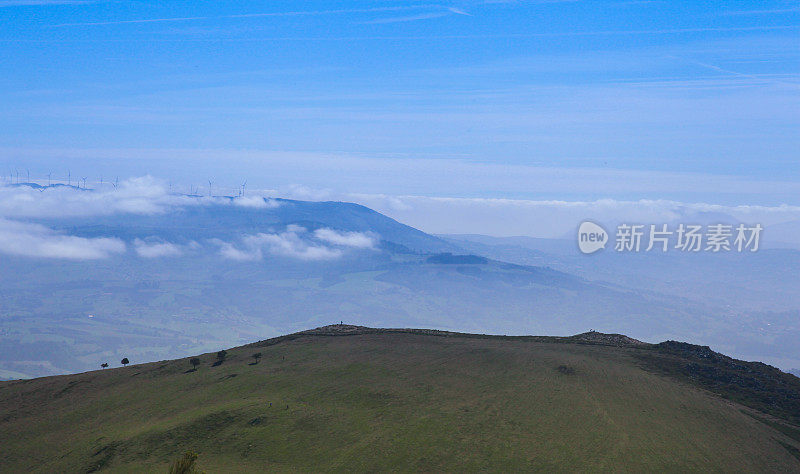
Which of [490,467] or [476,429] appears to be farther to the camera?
[476,429]

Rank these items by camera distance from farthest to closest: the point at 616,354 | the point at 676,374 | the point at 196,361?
the point at 196,361, the point at 616,354, the point at 676,374

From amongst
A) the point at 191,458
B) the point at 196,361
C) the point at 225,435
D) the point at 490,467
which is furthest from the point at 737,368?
the point at 196,361

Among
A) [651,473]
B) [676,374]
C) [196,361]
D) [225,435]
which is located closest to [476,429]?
[651,473]

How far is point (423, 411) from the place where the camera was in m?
80.1

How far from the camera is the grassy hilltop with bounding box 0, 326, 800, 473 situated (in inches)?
2670

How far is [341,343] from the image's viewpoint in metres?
122

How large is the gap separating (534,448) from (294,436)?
30.8 meters

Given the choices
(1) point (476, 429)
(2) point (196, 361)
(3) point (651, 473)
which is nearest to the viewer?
(3) point (651, 473)

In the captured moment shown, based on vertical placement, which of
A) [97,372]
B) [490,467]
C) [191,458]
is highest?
[191,458]

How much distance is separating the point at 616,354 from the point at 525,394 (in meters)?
31.2

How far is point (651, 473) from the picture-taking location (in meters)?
61.5

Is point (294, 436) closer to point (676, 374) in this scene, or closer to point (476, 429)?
point (476, 429)

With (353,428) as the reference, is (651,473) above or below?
above

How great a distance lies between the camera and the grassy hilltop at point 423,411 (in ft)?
222
